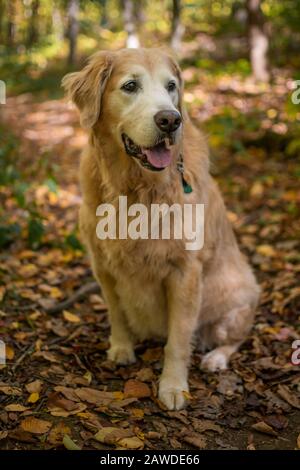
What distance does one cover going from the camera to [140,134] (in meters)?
2.88

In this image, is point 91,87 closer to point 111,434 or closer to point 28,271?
point 111,434

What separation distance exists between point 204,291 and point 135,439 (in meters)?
1.29

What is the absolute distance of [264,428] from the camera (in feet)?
9.40

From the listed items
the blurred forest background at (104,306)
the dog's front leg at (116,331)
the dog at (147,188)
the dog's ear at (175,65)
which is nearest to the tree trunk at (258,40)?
the blurred forest background at (104,306)

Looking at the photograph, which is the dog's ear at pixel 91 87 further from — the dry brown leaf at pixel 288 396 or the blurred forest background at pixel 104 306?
the dry brown leaf at pixel 288 396

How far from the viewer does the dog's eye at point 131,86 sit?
9.94ft

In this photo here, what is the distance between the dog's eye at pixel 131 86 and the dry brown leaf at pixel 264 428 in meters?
1.96

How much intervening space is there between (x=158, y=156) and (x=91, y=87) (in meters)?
0.62

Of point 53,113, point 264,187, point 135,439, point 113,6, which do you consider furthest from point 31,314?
point 113,6

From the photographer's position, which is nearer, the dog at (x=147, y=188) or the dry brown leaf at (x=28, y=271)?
the dog at (x=147, y=188)

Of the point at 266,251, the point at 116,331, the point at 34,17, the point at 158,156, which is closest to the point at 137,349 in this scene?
the point at 116,331

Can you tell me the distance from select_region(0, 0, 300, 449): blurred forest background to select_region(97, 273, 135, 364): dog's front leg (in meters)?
0.09

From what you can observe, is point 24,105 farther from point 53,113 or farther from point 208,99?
point 208,99

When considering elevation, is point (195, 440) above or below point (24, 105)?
below
